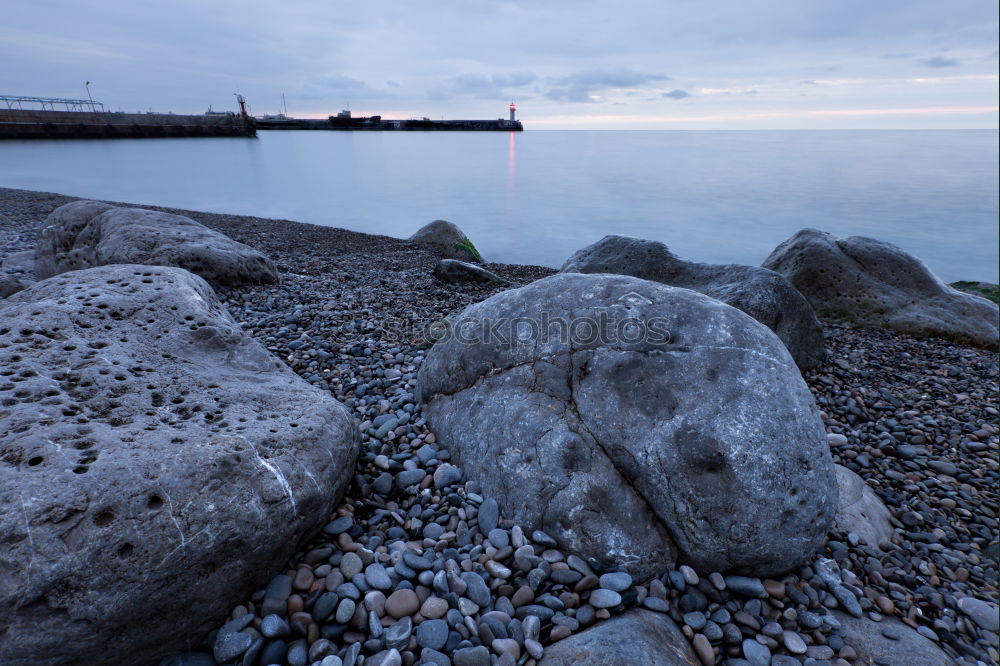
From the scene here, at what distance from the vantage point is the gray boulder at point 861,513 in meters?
3.37

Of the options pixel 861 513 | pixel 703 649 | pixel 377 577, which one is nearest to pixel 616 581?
pixel 703 649

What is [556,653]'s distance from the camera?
2.29 metres

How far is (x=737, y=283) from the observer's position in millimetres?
6203

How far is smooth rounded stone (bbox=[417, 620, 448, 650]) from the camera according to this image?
2.33 m

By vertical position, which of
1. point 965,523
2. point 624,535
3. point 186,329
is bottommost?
point 965,523

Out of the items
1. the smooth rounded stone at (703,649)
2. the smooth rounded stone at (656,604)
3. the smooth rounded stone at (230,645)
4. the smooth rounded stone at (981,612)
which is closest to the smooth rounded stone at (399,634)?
the smooth rounded stone at (230,645)

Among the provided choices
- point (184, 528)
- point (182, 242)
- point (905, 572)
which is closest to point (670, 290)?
point (905, 572)

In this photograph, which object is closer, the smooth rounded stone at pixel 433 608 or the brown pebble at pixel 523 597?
the smooth rounded stone at pixel 433 608

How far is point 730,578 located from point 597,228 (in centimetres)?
2276

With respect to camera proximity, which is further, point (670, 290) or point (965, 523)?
point (965, 523)

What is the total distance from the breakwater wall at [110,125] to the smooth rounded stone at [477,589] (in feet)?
241

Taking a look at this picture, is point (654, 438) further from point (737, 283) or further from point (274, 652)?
point (737, 283)

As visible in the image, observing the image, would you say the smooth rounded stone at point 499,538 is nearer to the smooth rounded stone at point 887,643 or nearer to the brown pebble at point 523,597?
the brown pebble at point 523,597

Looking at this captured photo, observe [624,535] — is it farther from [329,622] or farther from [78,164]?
[78,164]
